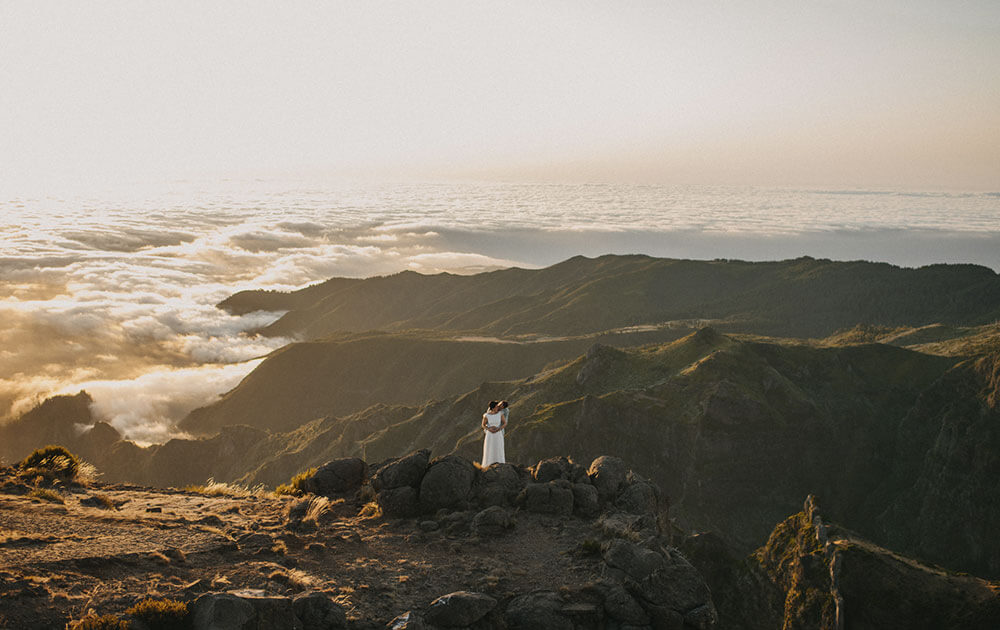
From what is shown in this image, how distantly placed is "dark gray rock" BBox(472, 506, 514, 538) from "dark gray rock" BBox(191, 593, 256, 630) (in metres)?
8.59

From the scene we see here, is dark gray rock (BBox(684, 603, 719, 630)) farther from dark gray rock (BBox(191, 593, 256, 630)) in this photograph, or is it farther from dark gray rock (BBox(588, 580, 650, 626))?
dark gray rock (BBox(191, 593, 256, 630))

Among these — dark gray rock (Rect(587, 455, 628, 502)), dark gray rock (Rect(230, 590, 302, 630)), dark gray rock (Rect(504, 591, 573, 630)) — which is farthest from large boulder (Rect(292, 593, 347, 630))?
dark gray rock (Rect(587, 455, 628, 502))

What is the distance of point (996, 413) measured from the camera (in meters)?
85.0

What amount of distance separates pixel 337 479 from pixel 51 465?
10750 mm

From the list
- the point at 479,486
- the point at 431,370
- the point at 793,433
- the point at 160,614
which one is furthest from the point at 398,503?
the point at 431,370

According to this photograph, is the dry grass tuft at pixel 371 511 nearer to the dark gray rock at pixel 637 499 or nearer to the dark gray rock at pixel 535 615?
the dark gray rock at pixel 535 615

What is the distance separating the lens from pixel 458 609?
14180 mm

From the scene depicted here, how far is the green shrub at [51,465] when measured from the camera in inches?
894

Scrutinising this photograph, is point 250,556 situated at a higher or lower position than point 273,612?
lower

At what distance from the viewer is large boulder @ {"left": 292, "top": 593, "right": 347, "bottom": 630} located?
1323cm

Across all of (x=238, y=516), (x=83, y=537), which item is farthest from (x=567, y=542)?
(x=83, y=537)

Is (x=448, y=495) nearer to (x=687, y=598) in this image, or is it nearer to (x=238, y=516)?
(x=238, y=516)

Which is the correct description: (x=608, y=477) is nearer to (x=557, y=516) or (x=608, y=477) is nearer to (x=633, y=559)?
(x=557, y=516)

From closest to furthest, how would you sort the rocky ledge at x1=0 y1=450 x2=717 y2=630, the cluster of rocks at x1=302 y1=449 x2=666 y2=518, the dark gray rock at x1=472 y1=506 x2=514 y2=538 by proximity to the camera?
1. the rocky ledge at x1=0 y1=450 x2=717 y2=630
2. the dark gray rock at x1=472 y1=506 x2=514 y2=538
3. the cluster of rocks at x1=302 y1=449 x2=666 y2=518
